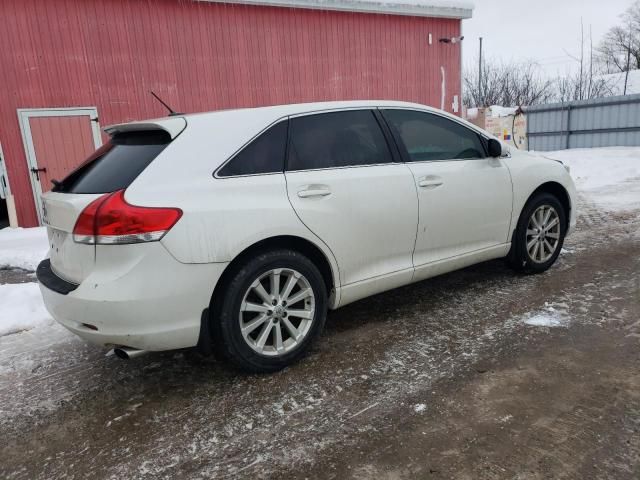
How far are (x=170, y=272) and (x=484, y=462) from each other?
180 centimetres

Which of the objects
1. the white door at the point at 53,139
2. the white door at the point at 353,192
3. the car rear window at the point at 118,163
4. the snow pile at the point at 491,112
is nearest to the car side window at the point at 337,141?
the white door at the point at 353,192

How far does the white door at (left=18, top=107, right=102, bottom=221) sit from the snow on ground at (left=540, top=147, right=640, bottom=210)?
928cm

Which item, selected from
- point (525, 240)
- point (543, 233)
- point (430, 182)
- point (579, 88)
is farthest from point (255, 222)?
point (579, 88)

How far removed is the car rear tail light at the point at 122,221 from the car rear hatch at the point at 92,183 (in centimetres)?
7

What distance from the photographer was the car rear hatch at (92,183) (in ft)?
9.11

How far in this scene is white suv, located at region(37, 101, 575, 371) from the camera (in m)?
2.68

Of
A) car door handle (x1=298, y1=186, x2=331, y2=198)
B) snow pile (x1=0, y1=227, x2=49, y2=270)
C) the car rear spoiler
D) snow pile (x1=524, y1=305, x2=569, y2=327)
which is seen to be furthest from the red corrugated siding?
snow pile (x1=524, y1=305, x2=569, y2=327)

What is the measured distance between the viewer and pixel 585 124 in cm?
1920

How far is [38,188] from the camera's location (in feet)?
29.5

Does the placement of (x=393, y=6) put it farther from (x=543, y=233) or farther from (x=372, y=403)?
(x=372, y=403)

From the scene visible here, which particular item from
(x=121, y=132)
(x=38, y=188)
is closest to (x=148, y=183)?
(x=121, y=132)

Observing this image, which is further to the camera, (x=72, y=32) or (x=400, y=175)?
(x=72, y=32)

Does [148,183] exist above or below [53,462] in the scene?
above

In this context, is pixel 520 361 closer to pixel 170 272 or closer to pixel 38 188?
pixel 170 272
